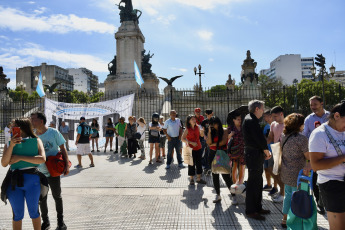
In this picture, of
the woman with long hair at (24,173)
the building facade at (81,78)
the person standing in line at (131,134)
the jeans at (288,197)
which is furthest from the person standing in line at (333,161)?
the building facade at (81,78)

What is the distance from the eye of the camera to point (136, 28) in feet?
102

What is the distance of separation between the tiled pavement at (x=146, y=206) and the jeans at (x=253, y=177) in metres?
0.25

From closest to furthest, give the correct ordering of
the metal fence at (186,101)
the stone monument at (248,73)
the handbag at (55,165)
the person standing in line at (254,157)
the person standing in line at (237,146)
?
the handbag at (55,165) → the person standing in line at (254,157) → the person standing in line at (237,146) → the metal fence at (186,101) → the stone monument at (248,73)

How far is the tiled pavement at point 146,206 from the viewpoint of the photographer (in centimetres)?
405

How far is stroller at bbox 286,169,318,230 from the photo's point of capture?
2896mm

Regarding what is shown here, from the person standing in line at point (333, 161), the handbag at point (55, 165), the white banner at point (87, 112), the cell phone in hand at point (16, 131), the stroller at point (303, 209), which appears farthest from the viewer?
the white banner at point (87, 112)

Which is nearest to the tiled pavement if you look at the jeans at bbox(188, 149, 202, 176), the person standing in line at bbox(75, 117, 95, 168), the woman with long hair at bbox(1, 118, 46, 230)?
the jeans at bbox(188, 149, 202, 176)

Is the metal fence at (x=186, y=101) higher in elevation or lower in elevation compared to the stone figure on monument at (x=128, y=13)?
lower

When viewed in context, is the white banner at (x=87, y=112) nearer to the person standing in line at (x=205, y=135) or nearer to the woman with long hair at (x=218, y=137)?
the person standing in line at (x=205, y=135)

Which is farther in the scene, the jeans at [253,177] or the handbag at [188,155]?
the handbag at [188,155]

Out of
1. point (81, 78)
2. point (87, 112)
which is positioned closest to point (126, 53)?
point (87, 112)

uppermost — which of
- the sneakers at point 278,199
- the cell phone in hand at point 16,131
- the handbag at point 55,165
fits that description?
the cell phone in hand at point 16,131

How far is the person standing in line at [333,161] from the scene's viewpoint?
2590 mm

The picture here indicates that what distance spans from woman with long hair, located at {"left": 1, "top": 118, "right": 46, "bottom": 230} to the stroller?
2.98 meters
